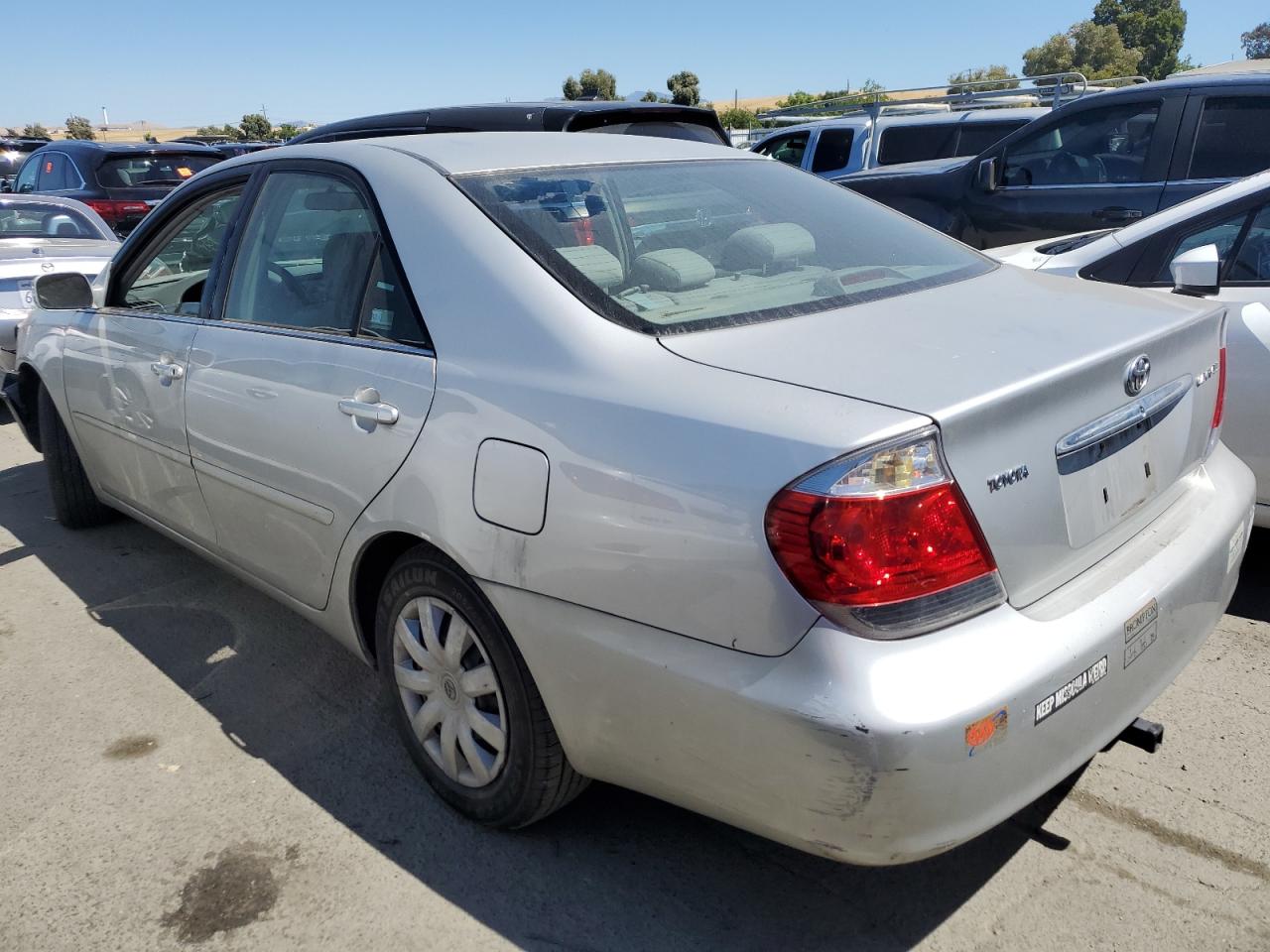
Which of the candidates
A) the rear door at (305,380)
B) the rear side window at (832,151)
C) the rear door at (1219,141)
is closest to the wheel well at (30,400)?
the rear door at (305,380)

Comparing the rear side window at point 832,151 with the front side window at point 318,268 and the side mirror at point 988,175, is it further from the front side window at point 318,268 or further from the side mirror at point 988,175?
the front side window at point 318,268

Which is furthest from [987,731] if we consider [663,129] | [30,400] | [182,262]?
[663,129]

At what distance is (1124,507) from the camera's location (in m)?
2.26

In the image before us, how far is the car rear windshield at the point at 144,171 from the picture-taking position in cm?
1104

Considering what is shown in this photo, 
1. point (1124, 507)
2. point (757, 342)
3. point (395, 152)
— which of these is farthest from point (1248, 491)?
point (395, 152)

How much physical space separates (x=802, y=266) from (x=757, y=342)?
23.5 inches

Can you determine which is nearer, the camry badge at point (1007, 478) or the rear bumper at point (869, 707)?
the rear bumper at point (869, 707)

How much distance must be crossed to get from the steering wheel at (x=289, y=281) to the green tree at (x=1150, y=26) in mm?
84773

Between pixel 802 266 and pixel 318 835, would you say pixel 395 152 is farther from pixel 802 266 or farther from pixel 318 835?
pixel 318 835

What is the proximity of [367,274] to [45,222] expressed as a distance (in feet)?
21.4

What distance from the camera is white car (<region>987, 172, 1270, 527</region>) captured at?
3.57 m

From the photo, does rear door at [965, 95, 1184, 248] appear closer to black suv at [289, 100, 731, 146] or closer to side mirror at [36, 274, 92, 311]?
black suv at [289, 100, 731, 146]

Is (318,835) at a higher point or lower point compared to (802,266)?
lower

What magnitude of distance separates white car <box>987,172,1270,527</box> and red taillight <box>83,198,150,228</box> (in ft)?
31.0
